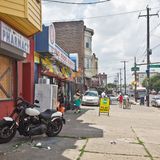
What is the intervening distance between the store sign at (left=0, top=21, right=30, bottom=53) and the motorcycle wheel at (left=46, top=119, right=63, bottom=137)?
278 centimetres

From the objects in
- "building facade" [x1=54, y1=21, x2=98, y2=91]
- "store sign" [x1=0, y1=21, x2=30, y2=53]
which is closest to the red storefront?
"store sign" [x1=0, y1=21, x2=30, y2=53]

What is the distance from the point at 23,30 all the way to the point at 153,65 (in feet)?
85.5

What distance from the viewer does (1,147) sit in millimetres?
8188

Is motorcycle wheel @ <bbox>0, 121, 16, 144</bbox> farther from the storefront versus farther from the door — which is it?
the storefront

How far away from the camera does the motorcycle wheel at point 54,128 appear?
9.95 m

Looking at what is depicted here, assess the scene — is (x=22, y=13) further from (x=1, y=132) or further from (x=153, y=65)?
(x=153, y=65)

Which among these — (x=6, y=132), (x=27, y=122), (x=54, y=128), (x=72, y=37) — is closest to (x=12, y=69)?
(x=54, y=128)

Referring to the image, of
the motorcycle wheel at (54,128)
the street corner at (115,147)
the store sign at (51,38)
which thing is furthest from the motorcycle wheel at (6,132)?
the store sign at (51,38)

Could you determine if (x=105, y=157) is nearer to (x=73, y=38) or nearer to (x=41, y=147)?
(x=41, y=147)

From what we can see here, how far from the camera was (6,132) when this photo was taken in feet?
28.3

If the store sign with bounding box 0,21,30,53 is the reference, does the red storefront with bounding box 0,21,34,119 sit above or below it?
below

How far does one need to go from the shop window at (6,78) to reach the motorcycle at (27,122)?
74.6 inches

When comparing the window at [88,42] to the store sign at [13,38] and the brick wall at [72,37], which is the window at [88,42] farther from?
the store sign at [13,38]

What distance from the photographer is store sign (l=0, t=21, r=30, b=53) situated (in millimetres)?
9627
